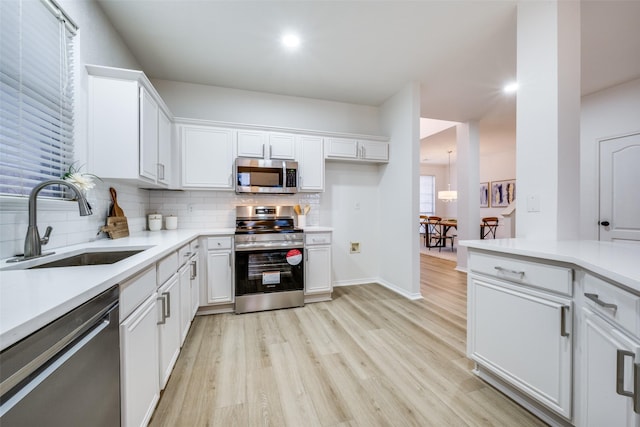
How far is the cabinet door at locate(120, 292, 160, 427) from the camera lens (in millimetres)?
1017

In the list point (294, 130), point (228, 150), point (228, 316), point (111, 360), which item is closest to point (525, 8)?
point (294, 130)

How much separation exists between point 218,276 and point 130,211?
105cm

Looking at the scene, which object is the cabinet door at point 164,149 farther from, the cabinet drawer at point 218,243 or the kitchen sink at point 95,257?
the kitchen sink at point 95,257

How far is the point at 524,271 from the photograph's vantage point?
1.38 m

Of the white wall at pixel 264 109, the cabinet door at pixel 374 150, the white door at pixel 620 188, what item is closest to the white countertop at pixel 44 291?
the white wall at pixel 264 109

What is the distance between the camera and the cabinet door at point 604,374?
877 millimetres

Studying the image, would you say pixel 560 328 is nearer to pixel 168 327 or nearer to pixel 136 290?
pixel 136 290

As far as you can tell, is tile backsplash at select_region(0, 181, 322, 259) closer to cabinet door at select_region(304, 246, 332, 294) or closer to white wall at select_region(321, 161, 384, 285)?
white wall at select_region(321, 161, 384, 285)

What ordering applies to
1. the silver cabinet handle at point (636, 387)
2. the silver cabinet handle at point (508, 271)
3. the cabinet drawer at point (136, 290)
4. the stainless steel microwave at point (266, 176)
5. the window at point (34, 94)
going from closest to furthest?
the silver cabinet handle at point (636, 387) < the cabinet drawer at point (136, 290) < the window at point (34, 94) < the silver cabinet handle at point (508, 271) < the stainless steel microwave at point (266, 176)

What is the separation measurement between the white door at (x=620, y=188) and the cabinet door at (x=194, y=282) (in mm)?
5203

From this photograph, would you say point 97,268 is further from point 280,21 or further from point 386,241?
point 386,241

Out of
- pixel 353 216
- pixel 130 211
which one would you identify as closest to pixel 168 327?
pixel 130 211

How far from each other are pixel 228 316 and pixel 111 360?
1.88 metres

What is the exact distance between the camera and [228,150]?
300cm
